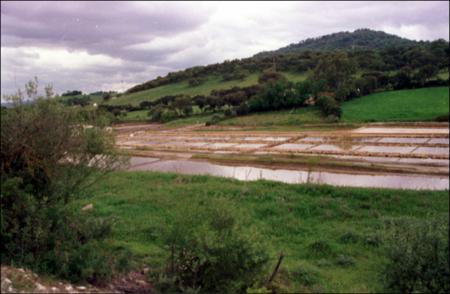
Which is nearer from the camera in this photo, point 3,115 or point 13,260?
point 13,260

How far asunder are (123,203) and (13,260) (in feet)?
33.6

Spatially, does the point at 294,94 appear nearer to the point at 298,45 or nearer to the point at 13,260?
the point at 13,260

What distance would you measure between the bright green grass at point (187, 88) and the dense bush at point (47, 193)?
2562 inches

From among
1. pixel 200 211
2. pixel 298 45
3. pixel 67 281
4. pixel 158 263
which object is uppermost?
pixel 298 45

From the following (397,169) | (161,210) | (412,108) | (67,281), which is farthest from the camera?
(412,108)

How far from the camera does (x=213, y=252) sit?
8.08 m

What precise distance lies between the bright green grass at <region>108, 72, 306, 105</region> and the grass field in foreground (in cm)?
5586

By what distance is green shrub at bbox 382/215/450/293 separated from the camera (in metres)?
7.63

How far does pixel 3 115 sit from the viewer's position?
8703 millimetres

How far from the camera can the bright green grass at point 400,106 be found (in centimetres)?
3500

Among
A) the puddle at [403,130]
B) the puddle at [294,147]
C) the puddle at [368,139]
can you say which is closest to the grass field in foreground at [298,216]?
the puddle at [294,147]

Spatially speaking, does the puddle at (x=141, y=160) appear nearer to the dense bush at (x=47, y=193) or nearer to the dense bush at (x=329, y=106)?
the dense bush at (x=329, y=106)

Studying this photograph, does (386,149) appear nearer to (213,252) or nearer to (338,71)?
(213,252)

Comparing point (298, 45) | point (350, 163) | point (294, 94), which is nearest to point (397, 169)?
point (350, 163)
